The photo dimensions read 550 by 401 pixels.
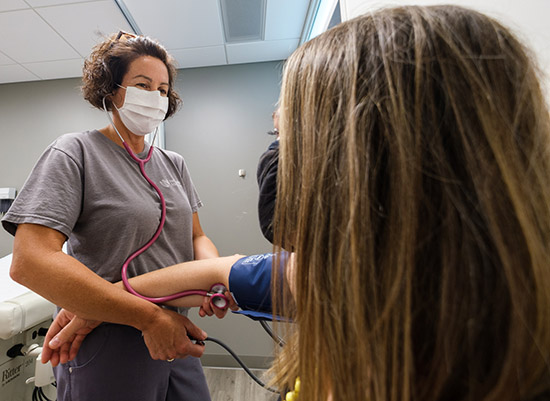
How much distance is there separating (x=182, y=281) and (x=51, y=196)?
34cm

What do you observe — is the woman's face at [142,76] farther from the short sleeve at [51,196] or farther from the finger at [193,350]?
the finger at [193,350]

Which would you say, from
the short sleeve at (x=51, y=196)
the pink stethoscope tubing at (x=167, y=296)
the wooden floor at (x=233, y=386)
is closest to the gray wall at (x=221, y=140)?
the wooden floor at (x=233, y=386)

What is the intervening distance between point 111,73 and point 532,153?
957mm

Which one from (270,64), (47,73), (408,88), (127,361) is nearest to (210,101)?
(270,64)

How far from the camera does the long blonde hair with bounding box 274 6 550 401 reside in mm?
256

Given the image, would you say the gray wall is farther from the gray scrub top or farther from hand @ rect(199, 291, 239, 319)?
hand @ rect(199, 291, 239, 319)

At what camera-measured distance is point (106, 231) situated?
66 centimetres

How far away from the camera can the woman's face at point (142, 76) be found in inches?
31.4

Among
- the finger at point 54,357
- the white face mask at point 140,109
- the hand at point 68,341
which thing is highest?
the white face mask at point 140,109

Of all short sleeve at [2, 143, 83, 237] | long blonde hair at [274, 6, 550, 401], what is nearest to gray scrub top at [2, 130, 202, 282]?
short sleeve at [2, 143, 83, 237]

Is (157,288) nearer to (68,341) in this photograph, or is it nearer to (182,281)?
(182,281)

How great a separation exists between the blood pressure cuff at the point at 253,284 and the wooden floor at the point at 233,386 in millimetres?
1608

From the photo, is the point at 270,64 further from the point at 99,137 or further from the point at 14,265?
the point at 14,265

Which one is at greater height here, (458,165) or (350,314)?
(458,165)
